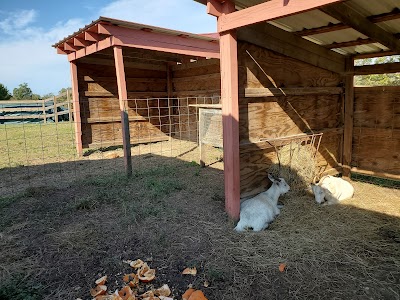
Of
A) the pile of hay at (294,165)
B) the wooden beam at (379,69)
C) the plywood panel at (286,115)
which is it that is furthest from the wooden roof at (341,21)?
the pile of hay at (294,165)

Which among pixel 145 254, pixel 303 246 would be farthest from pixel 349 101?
pixel 145 254

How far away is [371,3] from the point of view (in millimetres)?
3061

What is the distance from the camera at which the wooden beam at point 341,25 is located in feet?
10.8

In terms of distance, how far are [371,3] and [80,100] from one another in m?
6.84

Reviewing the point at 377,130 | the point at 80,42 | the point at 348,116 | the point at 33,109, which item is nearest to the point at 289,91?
the point at 348,116

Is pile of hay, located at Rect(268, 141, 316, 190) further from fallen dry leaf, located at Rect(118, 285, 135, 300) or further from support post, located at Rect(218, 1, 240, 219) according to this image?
fallen dry leaf, located at Rect(118, 285, 135, 300)

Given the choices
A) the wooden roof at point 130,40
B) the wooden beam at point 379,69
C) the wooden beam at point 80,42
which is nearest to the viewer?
the wooden beam at point 379,69

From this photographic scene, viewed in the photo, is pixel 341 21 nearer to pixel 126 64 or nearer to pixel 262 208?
pixel 262 208

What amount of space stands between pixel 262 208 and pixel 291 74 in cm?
200

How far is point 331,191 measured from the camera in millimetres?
4219

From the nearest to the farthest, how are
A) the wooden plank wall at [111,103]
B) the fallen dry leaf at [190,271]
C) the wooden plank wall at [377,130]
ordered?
the fallen dry leaf at [190,271] → the wooden plank wall at [377,130] → the wooden plank wall at [111,103]

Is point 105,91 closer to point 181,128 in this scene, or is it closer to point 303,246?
point 181,128

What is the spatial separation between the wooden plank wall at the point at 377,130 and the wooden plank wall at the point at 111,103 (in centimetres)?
476

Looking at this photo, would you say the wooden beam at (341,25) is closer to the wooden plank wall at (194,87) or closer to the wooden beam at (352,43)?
the wooden beam at (352,43)
